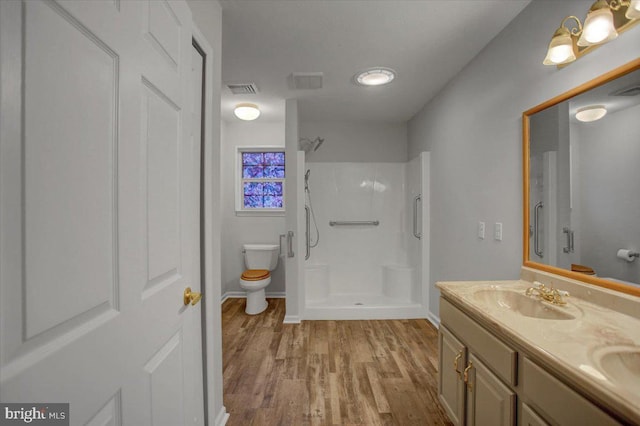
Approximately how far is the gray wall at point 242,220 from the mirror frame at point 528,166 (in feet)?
9.42

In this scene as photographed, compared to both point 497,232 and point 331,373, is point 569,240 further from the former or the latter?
point 331,373

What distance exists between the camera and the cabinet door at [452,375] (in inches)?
53.7

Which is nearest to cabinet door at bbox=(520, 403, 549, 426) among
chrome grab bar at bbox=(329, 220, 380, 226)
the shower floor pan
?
the shower floor pan

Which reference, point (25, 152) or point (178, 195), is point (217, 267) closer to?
point (178, 195)

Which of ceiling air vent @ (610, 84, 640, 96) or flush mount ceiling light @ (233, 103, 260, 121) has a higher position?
flush mount ceiling light @ (233, 103, 260, 121)

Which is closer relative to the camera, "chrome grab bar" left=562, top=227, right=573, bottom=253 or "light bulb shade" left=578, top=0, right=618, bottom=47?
"light bulb shade" left=578, top=0, right=618, bottom=47

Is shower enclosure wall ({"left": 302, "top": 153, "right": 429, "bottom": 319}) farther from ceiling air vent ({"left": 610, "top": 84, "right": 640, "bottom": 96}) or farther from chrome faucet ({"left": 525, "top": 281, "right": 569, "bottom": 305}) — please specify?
ceiling air vent ({"left": 610, "top": 84, "right": 640, "bottom": 96})

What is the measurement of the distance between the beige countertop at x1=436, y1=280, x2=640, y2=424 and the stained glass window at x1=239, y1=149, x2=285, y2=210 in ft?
10.2

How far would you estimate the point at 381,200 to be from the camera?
3.80m

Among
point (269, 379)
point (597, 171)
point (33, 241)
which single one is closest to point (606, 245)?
point (597, 171)

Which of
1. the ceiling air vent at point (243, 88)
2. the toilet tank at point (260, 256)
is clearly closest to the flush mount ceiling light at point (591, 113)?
the ceiling air vent at point (243, 88)

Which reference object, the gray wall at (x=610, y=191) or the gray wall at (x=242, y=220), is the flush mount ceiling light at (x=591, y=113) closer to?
the gray wall at (x=610, y=191)

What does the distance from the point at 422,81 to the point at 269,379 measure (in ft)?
9.30

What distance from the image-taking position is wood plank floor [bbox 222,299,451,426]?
1.65m
